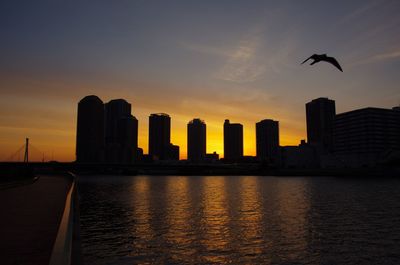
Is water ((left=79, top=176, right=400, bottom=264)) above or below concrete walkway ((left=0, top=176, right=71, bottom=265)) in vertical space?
below

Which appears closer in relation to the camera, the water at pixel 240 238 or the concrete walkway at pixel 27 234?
the concrete walkway at pixel 27 234

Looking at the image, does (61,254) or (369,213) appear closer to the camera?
(61,254)

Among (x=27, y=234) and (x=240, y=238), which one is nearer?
(x=27, y=234)

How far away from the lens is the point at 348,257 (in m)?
20.9

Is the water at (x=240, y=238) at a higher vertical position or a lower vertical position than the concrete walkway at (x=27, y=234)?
lower

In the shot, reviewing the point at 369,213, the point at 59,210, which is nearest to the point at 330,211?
the point at 369,213

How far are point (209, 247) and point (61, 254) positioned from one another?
16.0 meters

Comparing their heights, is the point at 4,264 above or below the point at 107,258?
above

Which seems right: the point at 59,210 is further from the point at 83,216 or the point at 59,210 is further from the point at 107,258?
the point at 83,216

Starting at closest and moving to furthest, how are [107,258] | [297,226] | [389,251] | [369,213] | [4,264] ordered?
[4,264] → [107,258] → [389,251] → [297,226] → [369,213]

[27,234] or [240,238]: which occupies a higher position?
[27,234]

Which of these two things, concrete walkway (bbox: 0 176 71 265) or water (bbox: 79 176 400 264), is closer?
concrete walkway (bbox: 0 176 71 265)

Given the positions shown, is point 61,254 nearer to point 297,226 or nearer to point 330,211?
point 297,226

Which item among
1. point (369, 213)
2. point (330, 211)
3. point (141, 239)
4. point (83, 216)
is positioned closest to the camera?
point (141, 239)
